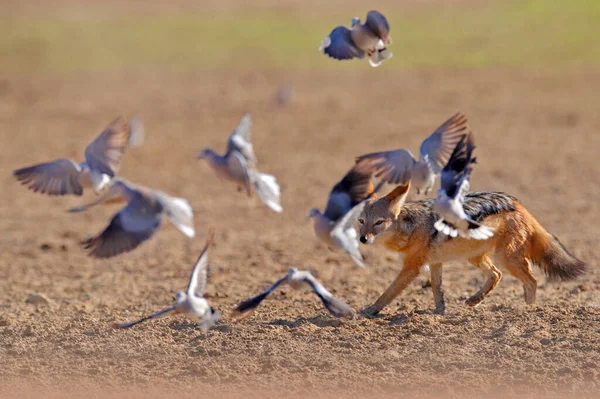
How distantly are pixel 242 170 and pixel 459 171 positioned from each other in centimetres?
164

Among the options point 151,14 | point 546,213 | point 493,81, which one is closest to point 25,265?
point 546,213

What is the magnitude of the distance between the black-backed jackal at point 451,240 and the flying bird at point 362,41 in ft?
3.97

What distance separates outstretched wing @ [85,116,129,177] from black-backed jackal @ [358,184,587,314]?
87.2 inches

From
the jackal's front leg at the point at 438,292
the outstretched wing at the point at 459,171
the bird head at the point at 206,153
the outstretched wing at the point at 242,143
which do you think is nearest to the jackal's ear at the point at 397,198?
the jackal's front leg at the point at 438,292

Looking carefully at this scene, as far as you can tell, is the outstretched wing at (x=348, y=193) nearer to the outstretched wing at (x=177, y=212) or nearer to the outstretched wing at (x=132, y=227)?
the outstretched wing at (x=177, y=212)

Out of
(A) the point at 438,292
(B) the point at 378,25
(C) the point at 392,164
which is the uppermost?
(B) the point at 378,25

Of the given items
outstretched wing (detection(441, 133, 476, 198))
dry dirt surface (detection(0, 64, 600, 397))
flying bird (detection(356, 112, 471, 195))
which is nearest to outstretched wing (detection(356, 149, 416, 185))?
flying bird (detection(356, 112, 471, 195))

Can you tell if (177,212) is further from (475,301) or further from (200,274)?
(475,301)

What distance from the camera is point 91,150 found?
323 inches

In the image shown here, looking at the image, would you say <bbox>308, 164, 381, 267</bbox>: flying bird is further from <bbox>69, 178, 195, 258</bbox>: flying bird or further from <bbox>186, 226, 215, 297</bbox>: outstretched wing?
<bbox>69, 178, 195, 258</bbox>: flying bird

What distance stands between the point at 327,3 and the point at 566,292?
30.2 metres

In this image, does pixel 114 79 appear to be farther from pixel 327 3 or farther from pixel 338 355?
pixel 338 355

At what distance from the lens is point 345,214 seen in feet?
24.1

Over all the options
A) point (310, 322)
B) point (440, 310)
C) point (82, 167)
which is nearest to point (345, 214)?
point (310, 322)
